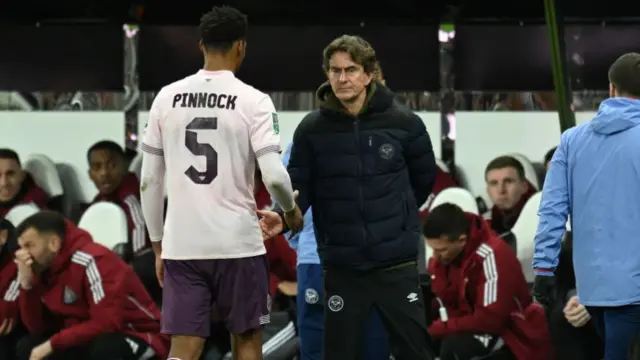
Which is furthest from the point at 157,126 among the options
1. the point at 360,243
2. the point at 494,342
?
the point at 494,342

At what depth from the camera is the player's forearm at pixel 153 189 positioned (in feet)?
14.8

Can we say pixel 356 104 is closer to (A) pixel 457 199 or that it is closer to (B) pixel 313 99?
(A) pixel 457 199

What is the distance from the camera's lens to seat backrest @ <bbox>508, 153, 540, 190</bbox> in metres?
7.76

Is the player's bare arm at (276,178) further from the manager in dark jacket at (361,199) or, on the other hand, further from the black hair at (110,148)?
the black hair at (110,148)

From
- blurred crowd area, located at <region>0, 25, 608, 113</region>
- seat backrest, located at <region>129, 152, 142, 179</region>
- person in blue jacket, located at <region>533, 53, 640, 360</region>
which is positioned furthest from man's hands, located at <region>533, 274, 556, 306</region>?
seat backrest, located at <region>129, 152, 142, 179</region>

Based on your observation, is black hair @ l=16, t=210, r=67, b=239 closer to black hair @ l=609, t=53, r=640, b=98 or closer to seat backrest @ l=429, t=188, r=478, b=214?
seat backrest @ l=429, t=188, r=478, b=214

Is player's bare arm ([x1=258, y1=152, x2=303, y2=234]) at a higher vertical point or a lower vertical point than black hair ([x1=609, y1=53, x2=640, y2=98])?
lower

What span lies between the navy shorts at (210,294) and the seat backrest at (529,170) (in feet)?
11.9

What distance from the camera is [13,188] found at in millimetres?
8031

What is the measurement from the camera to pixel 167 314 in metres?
4.48

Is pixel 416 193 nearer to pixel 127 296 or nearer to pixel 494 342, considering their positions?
pixel 494 342

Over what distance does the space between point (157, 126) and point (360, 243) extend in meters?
0.89

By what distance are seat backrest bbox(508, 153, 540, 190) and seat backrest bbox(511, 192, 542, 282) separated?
57cm

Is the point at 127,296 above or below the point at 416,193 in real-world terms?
below
